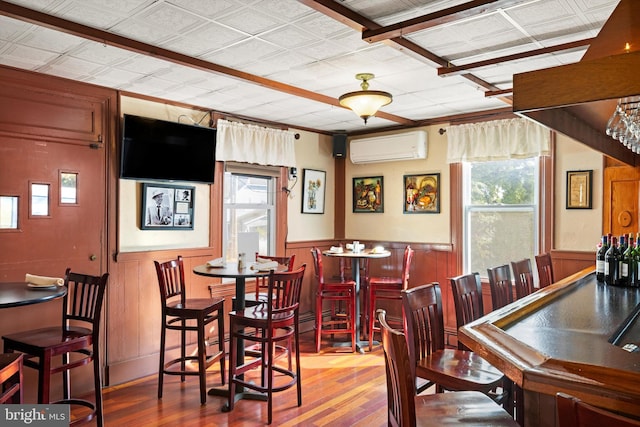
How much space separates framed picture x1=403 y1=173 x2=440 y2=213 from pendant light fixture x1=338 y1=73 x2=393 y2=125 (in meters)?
1.82

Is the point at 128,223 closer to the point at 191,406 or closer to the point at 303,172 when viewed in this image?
the point at 191,406

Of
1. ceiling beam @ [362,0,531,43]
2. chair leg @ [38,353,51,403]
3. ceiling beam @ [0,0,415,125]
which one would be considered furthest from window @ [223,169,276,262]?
ceiling beam @ [362,0,531,43]

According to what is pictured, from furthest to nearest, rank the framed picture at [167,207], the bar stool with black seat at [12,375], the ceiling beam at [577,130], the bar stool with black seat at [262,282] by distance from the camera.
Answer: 1. the bar stool with black seat at [262,282]
2. the framed picture at [167,207]
3. the bar stool with black seat at [12,375]
4. the ceiling beam at [577,130]

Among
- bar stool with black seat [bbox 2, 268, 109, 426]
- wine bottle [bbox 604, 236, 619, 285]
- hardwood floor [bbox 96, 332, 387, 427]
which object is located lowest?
hardwood floor [bbox 96, 332, 387, 427]

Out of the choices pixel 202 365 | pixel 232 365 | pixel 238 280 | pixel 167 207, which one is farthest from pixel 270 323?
pixel 167 207

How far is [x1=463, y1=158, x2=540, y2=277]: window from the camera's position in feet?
14.5

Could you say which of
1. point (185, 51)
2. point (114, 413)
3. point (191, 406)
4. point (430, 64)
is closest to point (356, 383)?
point (191, 406)

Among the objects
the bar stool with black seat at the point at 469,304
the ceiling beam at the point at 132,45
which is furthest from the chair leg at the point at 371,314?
the ceiling beam at the point at 132,45

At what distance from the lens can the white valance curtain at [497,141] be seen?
14.0 ft

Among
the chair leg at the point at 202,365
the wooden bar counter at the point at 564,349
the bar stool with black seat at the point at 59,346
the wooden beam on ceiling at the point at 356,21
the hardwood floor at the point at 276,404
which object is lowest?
the hardwood floor at the point at 276,404

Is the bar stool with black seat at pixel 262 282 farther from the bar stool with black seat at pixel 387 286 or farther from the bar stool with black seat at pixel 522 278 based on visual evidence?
the bar stool with black seat at pixel 522 278

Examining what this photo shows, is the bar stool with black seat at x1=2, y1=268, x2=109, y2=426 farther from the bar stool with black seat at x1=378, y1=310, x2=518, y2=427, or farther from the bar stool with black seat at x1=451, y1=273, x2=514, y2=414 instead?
the bar stool with black seat at x1=451, y1=273, x2=514, y2=414

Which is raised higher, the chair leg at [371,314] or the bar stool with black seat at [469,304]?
the bar stool with black seat at [469,304]

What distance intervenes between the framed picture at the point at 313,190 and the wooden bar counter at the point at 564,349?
11.1 feet
